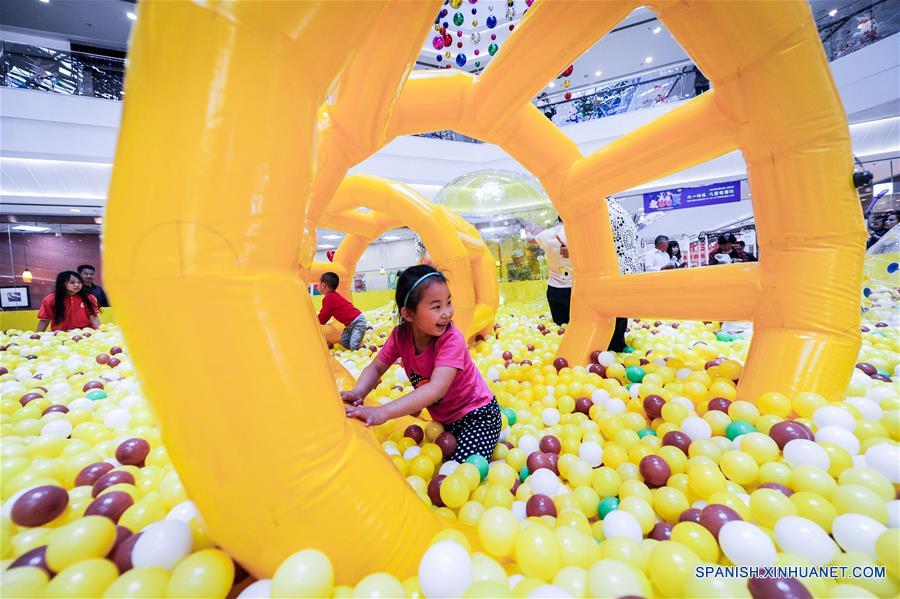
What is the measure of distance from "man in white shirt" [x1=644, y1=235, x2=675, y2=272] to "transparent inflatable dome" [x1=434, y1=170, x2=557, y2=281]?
1422 millimetres

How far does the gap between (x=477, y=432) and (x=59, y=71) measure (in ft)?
31.4

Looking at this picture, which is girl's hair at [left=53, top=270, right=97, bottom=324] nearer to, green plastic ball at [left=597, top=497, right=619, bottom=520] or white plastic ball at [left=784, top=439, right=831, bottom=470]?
green plastic ball at [left=597, top=497, right=619, bottom=520]

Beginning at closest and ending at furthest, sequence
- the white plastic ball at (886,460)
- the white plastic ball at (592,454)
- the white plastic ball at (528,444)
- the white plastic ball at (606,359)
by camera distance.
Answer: the white plastic ball at (886,460), the white plastic ball at (592,454), the white plastic ball at (528,444), the white plastic ball at (606,359)

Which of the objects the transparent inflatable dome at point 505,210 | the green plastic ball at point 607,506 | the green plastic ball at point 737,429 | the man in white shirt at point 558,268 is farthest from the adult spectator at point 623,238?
the green plastic ball at point 607,506

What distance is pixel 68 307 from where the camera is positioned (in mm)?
4625

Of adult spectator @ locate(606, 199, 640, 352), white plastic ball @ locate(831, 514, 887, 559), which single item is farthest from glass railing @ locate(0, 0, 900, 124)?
white plastic ball @ locate(831, 514, 887, 559)

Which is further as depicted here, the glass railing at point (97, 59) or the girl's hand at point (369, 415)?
the glass railing at point (97, 59)

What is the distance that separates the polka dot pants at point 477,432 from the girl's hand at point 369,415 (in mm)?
412

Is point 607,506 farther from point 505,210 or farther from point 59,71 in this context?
point 59,71

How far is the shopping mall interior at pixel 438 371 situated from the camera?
23.6 inches

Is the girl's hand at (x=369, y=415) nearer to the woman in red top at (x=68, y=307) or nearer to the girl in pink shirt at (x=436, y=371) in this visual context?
the girl in pink shirt at (x=436, y=371)

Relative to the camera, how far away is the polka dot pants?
1.44m

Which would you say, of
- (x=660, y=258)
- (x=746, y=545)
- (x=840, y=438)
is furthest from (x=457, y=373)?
(x=660, y=258)

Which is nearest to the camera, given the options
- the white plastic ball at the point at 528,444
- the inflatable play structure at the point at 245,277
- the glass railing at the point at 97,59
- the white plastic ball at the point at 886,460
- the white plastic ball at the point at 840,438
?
the inflatable play structure at the point at 245,277
